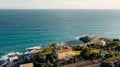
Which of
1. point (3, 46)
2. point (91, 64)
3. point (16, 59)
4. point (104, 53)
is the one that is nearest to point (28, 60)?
point (16, 59)

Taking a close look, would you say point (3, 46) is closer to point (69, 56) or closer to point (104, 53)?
point (69, 56)

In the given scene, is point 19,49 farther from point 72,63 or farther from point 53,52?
point 72,63

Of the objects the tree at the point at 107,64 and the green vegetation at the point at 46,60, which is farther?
the green vegetation at the point at 46,60

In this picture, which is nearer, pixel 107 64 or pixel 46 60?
pixel 107 64

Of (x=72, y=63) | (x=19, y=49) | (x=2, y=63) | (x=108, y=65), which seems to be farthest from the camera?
(x=19, y=49)

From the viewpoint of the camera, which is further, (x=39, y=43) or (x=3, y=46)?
(x=39, y=43)

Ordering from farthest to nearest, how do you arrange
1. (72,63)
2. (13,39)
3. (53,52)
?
(13,39) → (53,52) → (72,63)

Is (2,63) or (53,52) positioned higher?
(53,52)

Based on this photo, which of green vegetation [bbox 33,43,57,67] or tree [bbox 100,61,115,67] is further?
green vegetation [bbox 33,43,57,67]

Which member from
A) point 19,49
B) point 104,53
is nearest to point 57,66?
point 104,53

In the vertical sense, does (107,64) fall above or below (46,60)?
below
